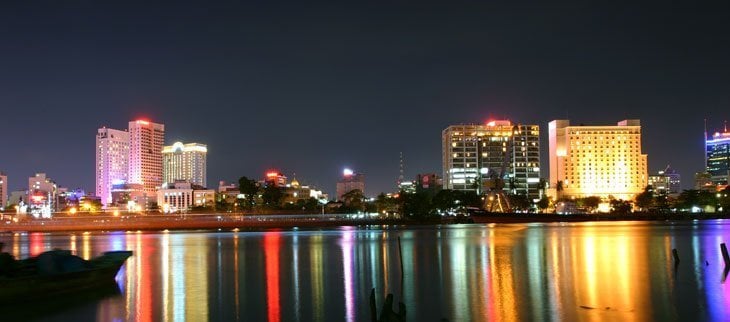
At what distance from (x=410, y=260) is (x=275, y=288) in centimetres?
Result: 1688

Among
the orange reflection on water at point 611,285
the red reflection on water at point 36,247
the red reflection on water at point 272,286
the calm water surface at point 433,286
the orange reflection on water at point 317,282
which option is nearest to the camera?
the orange reflection on water at point 611,285

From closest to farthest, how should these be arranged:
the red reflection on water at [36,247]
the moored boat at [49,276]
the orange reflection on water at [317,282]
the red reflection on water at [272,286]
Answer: the red reflection on water at [272,286] → the orange reflection on water at [317,282] → the moored boat at [49,276] → the red reflection on water at [36,247]

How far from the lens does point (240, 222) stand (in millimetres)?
154875

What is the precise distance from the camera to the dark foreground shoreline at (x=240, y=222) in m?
151

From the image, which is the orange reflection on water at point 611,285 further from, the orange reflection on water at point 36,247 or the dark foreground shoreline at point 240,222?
the dark foreground shoreline at point 240,222

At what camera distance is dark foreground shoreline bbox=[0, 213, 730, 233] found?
150750 mm

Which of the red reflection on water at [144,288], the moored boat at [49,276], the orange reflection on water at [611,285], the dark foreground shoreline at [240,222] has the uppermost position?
the moored boat at [49,276]

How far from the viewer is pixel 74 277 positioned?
119 feet

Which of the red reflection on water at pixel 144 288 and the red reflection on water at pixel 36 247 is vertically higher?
the red reflection on water at pixel 144 288

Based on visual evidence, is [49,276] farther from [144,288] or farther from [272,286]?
[272,286]

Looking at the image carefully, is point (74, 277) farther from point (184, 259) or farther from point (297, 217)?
point (297, 217)

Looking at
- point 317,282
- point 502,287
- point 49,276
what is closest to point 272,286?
point 317,282

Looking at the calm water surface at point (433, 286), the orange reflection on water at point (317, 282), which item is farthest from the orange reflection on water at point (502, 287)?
the orange reflection on water at point (317, 282)

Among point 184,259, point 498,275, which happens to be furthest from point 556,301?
point 184,259
